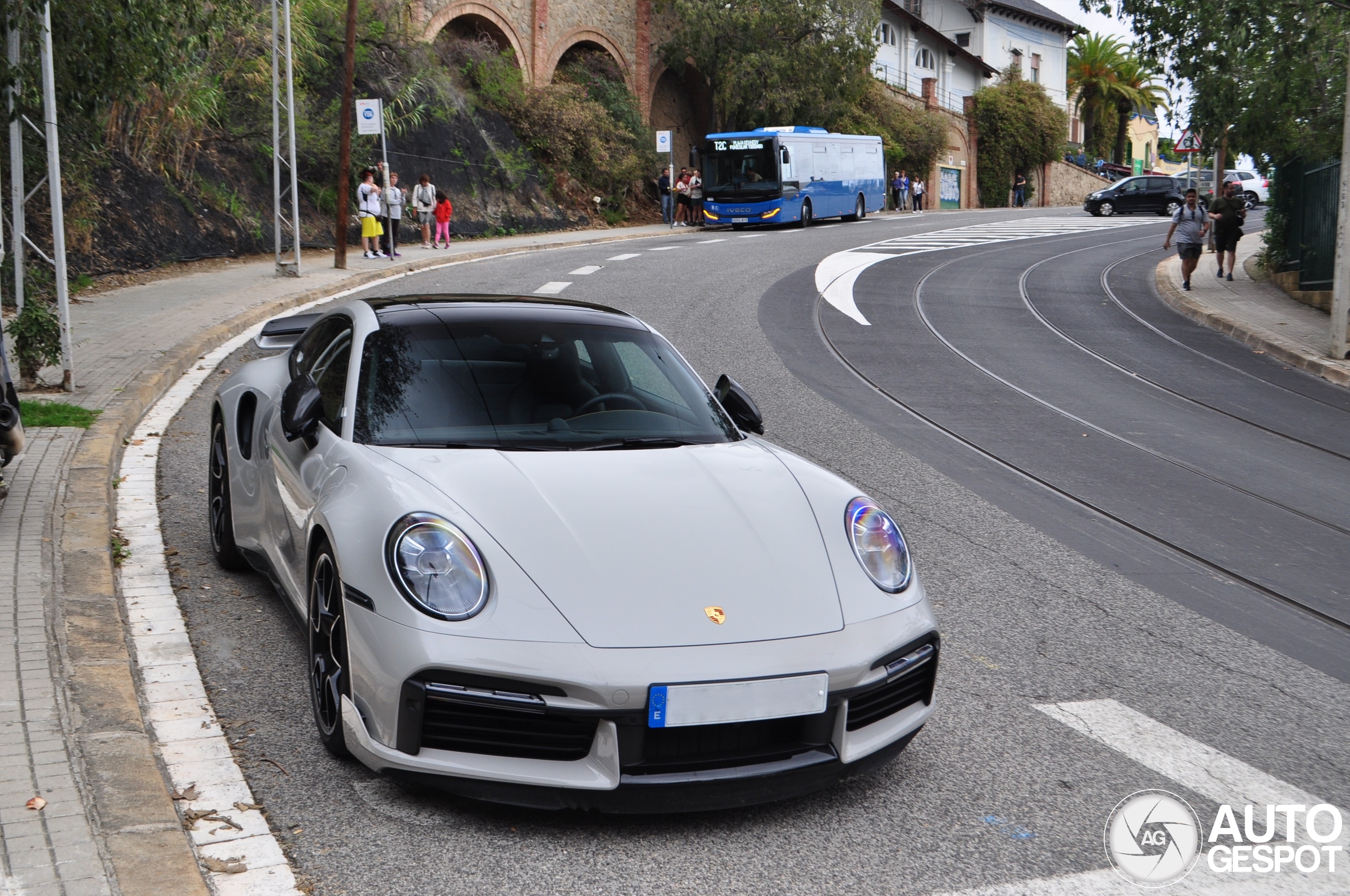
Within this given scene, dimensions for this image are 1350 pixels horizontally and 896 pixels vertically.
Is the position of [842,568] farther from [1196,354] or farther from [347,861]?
[1196,354]

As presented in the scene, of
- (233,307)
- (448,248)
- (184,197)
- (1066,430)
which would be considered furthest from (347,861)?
(448,248)

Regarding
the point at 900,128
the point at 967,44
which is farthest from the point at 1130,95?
the point at 900,128

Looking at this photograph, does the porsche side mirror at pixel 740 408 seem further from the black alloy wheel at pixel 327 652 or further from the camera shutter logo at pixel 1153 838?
the camera shutter logo at pixel 1153 838

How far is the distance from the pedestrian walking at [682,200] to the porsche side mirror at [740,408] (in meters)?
35.7

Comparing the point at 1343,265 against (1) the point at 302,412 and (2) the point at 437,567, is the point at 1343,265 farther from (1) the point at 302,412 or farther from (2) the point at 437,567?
(2) the point at 437,567

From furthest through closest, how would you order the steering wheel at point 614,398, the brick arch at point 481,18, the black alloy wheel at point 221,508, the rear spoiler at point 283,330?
the brick arch at point 481,18
the rear spoiler at point 283,330
the black alloy wheel at point 221,508
the steering wheel at point 614,398

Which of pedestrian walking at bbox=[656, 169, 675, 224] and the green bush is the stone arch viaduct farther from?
the green bush

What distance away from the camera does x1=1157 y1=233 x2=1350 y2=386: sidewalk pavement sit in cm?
1580

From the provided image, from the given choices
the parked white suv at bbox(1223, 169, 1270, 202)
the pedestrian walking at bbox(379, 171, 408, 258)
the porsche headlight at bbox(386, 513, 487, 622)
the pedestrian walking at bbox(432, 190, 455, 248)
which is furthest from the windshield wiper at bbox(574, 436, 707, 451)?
the parked white suv at bbox(1223, 169, 1270, 202)

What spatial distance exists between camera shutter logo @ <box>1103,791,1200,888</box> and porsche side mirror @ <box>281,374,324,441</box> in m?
3.00

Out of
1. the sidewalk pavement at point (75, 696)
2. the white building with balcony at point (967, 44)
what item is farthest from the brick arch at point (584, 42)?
the sidewalk pavement at point (75, 696)

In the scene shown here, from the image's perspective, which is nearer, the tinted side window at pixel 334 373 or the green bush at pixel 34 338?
the tinted side window at pixel 334 373

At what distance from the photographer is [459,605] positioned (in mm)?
3602

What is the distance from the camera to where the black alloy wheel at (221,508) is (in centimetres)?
604
